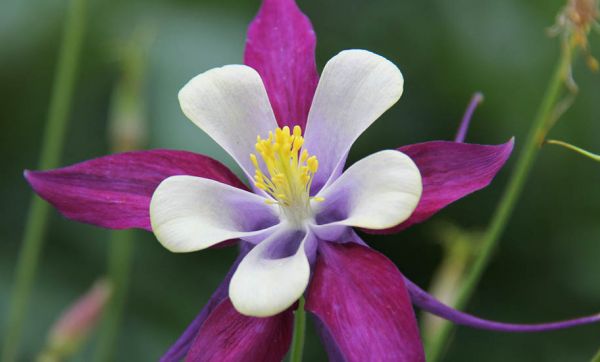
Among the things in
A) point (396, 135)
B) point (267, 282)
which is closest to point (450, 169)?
point (267, 282)

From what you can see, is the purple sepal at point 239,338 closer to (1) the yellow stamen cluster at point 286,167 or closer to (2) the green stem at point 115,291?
(1) the yellow stamen cluster at point 286,167

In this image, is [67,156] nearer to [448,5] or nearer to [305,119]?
[448,5]

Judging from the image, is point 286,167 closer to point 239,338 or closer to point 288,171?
point 288,171

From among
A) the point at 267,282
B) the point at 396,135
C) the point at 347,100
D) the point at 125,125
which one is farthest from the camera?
the point at 396,135

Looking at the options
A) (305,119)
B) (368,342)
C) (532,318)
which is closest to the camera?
(368,342)

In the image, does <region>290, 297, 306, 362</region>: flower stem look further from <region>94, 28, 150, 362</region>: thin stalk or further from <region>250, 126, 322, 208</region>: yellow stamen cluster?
<region>94, 28, 150, 362</region>: thin stalk

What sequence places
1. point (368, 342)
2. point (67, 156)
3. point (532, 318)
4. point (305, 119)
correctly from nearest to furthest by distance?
point (368, 342) → point (305, 119) → point (532, 318) → point (67, 156)

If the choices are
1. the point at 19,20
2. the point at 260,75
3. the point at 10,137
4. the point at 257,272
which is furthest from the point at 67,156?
the point at 257,272

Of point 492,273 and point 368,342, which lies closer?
point 368,342
